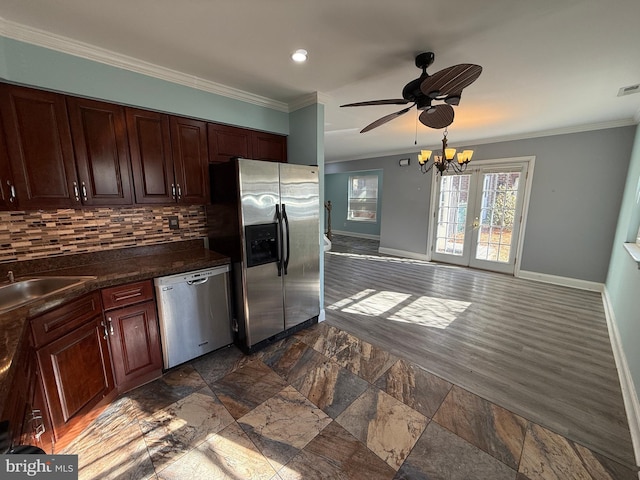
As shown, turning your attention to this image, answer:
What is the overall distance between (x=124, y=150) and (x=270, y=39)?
1437mm

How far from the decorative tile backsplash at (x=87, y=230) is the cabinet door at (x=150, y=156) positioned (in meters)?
0.28

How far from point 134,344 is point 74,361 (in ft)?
1.28

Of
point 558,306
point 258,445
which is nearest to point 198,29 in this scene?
point 258,445

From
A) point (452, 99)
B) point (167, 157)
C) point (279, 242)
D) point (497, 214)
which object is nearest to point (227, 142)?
point (167, 157)

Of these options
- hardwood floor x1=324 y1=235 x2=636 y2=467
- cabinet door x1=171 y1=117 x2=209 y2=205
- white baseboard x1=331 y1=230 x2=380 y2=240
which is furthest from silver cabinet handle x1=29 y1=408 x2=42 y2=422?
white baseboard x1=331 y1=230 x2=380 y2=240

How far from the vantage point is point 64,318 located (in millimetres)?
1542

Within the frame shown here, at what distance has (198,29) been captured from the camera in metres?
1.63

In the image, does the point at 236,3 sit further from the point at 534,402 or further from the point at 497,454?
the point at 534,402

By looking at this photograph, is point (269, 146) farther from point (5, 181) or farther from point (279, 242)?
point (5, 181)

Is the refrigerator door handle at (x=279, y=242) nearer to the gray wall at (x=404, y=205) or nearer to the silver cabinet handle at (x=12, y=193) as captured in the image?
the silver cabinet handle at (x=12, y=193)

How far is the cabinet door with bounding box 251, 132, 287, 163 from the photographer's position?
2850 mm

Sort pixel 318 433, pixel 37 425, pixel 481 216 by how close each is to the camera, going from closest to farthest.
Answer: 1. pixel 37 425
2. pixel 318 433
3. pixel 481 216

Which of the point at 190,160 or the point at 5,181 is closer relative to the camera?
the point at 5,181

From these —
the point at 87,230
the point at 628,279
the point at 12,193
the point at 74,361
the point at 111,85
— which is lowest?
the point at 74,361
